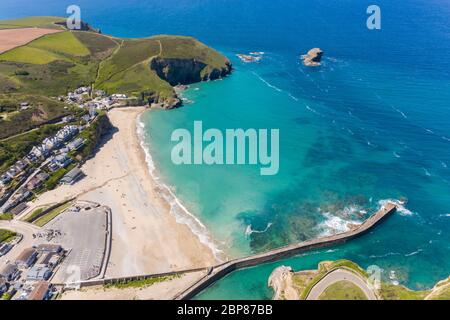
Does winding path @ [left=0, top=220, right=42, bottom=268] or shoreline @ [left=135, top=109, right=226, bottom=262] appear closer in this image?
winding path @ [left=0, top=220, right=42, bottom=268]

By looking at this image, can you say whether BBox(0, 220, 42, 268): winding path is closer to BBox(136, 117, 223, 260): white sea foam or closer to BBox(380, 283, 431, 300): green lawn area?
BBox(136, 117, 223, 260): white sea foam

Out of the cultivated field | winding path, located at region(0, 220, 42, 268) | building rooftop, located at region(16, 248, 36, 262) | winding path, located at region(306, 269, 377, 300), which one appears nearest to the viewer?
winding path, located at region(306, 269, 377, 300)

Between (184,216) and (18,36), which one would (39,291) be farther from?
(18,36)

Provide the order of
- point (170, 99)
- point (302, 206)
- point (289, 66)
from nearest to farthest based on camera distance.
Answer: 1. point (302, 206)
2. point (170, 99)
3. point (289, 66)

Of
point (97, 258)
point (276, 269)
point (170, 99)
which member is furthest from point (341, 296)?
point (170, 99)

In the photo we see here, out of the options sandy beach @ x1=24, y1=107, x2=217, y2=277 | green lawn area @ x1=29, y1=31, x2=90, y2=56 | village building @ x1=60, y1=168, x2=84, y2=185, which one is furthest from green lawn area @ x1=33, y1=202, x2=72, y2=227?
green lawn area @ x1=29, y1=31, x2=90, y2=56

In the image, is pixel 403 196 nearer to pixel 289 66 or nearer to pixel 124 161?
pixel 124 161

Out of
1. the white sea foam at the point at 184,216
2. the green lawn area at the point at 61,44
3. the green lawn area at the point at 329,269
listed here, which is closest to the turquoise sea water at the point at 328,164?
the white sea foam at the point at 184,216
